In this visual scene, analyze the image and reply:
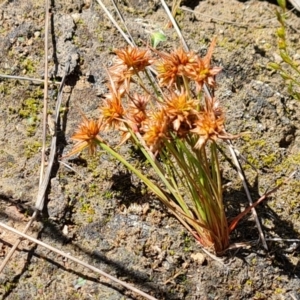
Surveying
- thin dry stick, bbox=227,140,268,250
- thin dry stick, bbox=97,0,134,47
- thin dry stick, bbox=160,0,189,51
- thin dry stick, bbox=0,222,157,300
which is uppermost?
thin dry stick, bbox=160,0,189,51

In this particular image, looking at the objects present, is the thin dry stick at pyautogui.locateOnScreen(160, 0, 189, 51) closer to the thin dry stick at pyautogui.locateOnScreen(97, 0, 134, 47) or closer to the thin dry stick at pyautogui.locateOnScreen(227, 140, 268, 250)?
the thin dry stick at pyautogui.locateOnScreen(97, 0, 134, 47)

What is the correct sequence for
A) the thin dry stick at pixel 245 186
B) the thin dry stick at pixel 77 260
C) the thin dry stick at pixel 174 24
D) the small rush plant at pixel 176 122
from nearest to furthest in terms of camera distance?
1. the small rush plant at pixel 176 122
2. the thin dry stick at pixel 77 260
3. the thin dry stick at pixel 245 186
4. the thin dry stick at pixel 174 24

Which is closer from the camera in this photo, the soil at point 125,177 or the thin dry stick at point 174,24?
the soil at point 125,177

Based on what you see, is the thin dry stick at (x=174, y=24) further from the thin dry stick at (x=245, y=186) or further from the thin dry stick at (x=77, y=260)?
the thin dry stick at (x=77, y=260)

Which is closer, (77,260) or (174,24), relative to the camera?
(77,260)

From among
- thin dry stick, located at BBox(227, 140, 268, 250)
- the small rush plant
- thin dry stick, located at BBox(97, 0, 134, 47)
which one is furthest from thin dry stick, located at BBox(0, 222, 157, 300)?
thin dry stick, located at BBox(97, 0, 134, 47)

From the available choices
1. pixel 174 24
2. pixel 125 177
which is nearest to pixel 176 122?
pixel 125 177

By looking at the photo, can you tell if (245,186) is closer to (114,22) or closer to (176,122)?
(176,122)

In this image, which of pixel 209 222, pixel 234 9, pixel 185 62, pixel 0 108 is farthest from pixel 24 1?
pixel 209 222

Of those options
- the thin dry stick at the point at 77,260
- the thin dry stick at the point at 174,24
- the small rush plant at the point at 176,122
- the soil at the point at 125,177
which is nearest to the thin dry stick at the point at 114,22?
the soil at the point at 125,177

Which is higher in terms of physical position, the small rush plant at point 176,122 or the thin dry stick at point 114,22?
the small rush plant at point 176,122
